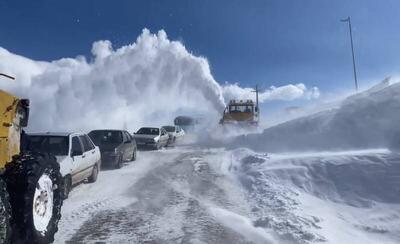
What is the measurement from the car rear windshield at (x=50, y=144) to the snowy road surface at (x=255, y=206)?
43.7 inches

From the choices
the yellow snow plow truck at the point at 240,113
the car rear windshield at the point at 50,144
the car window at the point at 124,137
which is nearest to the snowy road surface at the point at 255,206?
the car rear windshield at the point at 50,144

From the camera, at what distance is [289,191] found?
964cm

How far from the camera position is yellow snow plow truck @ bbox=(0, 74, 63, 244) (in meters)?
4.70

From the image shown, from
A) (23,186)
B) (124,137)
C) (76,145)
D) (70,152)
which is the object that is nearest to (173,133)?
(124,137)

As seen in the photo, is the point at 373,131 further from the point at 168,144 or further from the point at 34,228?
Answer: the point at 168,144

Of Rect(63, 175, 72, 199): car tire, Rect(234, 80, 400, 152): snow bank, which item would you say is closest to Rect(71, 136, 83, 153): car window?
Rect(63, 175, 72, 199): car tire

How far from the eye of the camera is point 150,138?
989 inches

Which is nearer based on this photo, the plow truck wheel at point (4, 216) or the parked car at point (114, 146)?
the plow truck wheel at point (4, 216)

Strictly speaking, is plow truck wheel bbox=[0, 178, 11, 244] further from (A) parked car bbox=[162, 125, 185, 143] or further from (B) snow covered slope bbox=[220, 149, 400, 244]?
(A) parked car bbox=[162, 125, 185, 143]

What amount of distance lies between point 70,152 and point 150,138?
15.0m

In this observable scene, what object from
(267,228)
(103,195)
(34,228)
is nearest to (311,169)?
(267,228)

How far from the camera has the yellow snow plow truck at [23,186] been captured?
15.4 feet

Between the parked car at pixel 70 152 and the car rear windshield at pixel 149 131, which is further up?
the car rear windshield at pixel 149 131

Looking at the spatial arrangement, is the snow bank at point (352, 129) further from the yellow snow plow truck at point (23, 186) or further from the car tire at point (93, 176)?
the yellow snow plow truck at point (23, 186)
